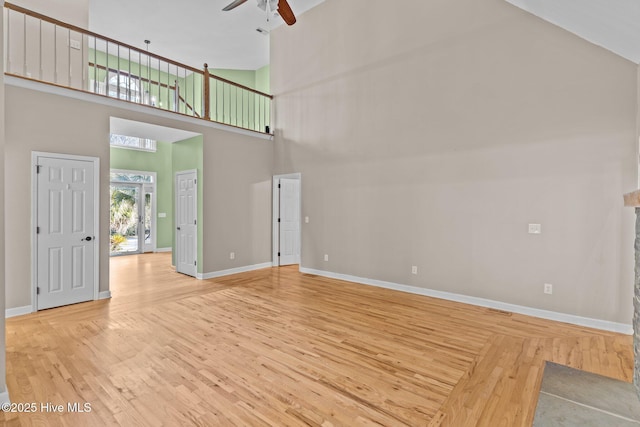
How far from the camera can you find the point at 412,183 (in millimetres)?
4926

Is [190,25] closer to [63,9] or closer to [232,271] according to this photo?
[63,9]

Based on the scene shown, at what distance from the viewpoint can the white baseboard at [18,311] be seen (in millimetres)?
3831

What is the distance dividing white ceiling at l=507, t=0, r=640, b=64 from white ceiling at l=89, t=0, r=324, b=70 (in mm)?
4205

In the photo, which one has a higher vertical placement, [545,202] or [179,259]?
[545,202]

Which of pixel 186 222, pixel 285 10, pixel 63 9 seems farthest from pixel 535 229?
pixel 63 9

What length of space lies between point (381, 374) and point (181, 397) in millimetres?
1519

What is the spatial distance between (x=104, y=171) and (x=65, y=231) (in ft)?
3.22

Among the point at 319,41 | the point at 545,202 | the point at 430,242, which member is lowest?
the point at 430,242

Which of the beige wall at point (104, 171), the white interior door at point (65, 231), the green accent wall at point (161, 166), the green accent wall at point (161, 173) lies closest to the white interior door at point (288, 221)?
the beige wall at point (104, 171)

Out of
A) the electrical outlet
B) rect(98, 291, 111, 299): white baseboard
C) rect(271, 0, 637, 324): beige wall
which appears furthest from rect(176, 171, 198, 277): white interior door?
the electrical outlet

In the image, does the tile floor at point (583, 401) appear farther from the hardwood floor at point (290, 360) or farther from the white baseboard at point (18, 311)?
the white baseboard at point (18, 311)

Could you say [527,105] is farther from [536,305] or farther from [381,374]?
[381,374]

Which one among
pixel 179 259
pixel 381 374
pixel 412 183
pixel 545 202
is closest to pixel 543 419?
pixel 381 374

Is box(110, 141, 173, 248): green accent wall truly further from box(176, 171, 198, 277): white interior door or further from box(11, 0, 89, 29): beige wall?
box(11, 0, 89, 29): beige wall
